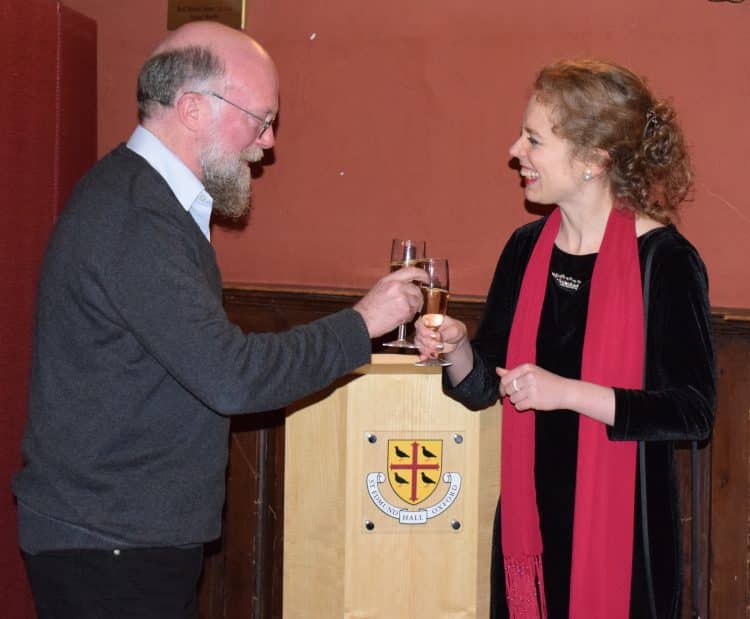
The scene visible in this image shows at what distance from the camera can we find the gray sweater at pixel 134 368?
1.94 metres

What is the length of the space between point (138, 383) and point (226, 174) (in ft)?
1.72

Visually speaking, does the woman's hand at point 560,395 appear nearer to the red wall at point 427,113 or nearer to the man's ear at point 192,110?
the man's ear at point 192,110

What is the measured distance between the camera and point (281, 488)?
12.3 feet

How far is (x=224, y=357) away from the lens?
1943mm

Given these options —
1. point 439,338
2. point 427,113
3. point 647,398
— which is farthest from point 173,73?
point 427,113

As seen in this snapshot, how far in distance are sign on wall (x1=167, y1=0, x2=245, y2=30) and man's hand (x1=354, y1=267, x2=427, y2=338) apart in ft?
5.65

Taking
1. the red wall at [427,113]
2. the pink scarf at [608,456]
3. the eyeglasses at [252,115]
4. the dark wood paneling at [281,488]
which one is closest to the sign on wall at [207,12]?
the red wall at [427,113]

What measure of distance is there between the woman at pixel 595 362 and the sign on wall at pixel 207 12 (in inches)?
60.0

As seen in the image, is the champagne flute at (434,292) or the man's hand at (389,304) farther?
the champagne flute at (434,292)

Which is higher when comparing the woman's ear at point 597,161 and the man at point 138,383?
the woman's ear at point 597,161

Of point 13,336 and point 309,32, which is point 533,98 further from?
point 13,336

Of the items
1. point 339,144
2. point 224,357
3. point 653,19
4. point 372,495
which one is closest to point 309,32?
point 339,144

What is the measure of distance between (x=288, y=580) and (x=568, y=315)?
106 centimetres

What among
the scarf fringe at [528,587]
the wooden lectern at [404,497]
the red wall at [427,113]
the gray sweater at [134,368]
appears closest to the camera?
the gray sweater at [134,368]
